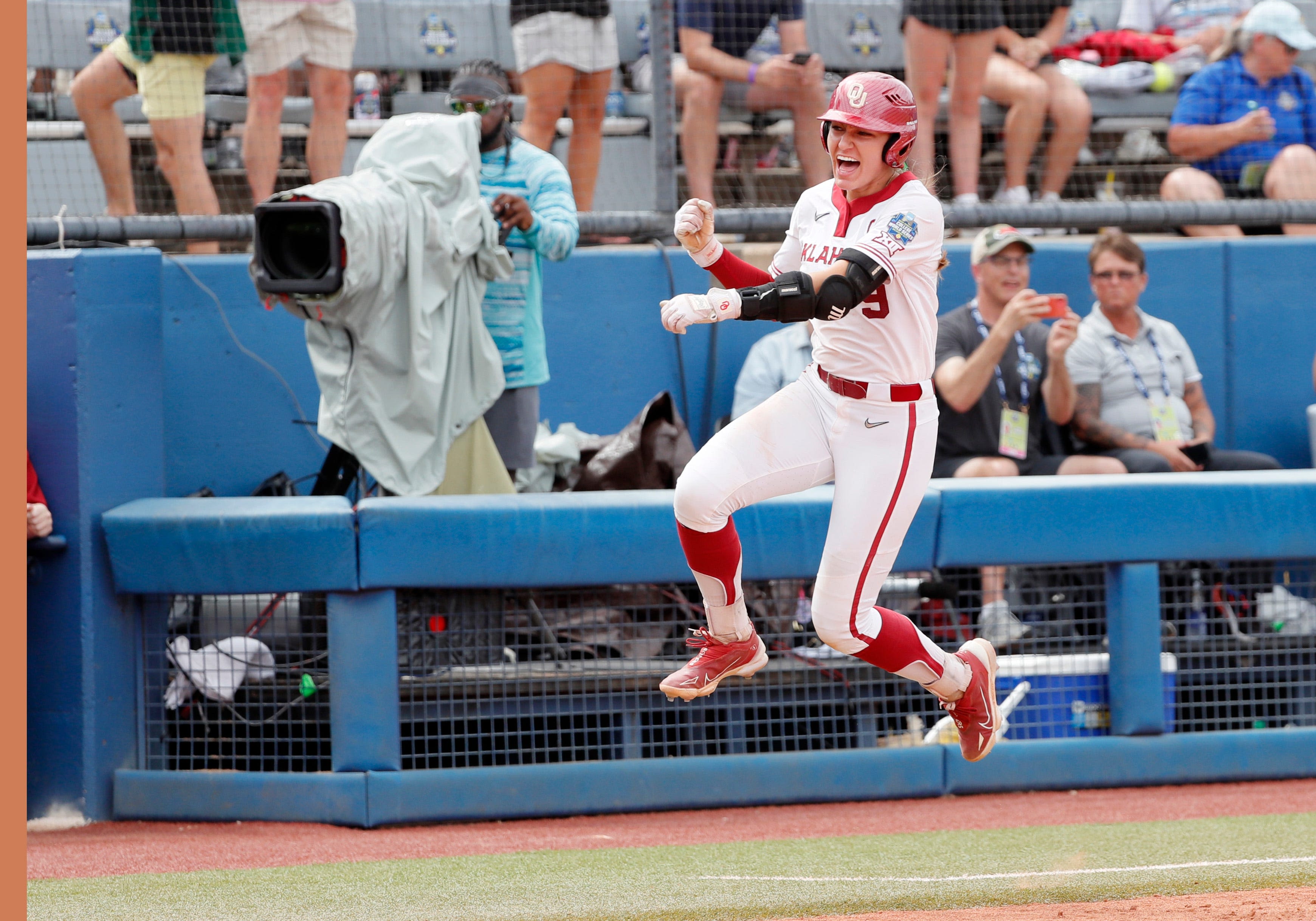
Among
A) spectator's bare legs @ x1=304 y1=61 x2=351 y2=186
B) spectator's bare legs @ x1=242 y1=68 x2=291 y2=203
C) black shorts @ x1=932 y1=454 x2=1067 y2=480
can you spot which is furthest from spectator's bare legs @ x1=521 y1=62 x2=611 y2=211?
black shorts @ x1=932 y1=454 x2=1067 y2=480

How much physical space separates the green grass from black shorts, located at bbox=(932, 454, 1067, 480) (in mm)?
1629

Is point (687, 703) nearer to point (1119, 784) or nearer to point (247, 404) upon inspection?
point (1119, 784)

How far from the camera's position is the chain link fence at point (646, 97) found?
659 centimetres

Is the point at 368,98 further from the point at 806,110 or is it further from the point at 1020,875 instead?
the point at 1020,875

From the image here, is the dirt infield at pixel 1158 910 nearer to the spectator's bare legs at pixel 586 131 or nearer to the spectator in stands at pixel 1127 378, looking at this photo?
the spectator in stands at pixel 1127 378

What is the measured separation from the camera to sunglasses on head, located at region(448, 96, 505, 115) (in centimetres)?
584

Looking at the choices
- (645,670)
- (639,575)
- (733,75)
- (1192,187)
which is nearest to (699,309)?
(639,575)

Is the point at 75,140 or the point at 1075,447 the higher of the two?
the point at 75,140

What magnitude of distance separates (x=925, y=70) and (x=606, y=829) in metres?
3.90

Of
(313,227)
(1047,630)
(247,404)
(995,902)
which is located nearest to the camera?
(995,902)

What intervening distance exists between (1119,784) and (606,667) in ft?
7.08

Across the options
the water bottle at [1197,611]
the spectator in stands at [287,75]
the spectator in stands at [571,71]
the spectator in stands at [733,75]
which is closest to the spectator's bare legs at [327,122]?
the spectator in stands at [287,75]

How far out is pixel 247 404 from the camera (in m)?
6.50

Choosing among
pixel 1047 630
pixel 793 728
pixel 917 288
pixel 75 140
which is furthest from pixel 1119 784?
pixel 75 140
